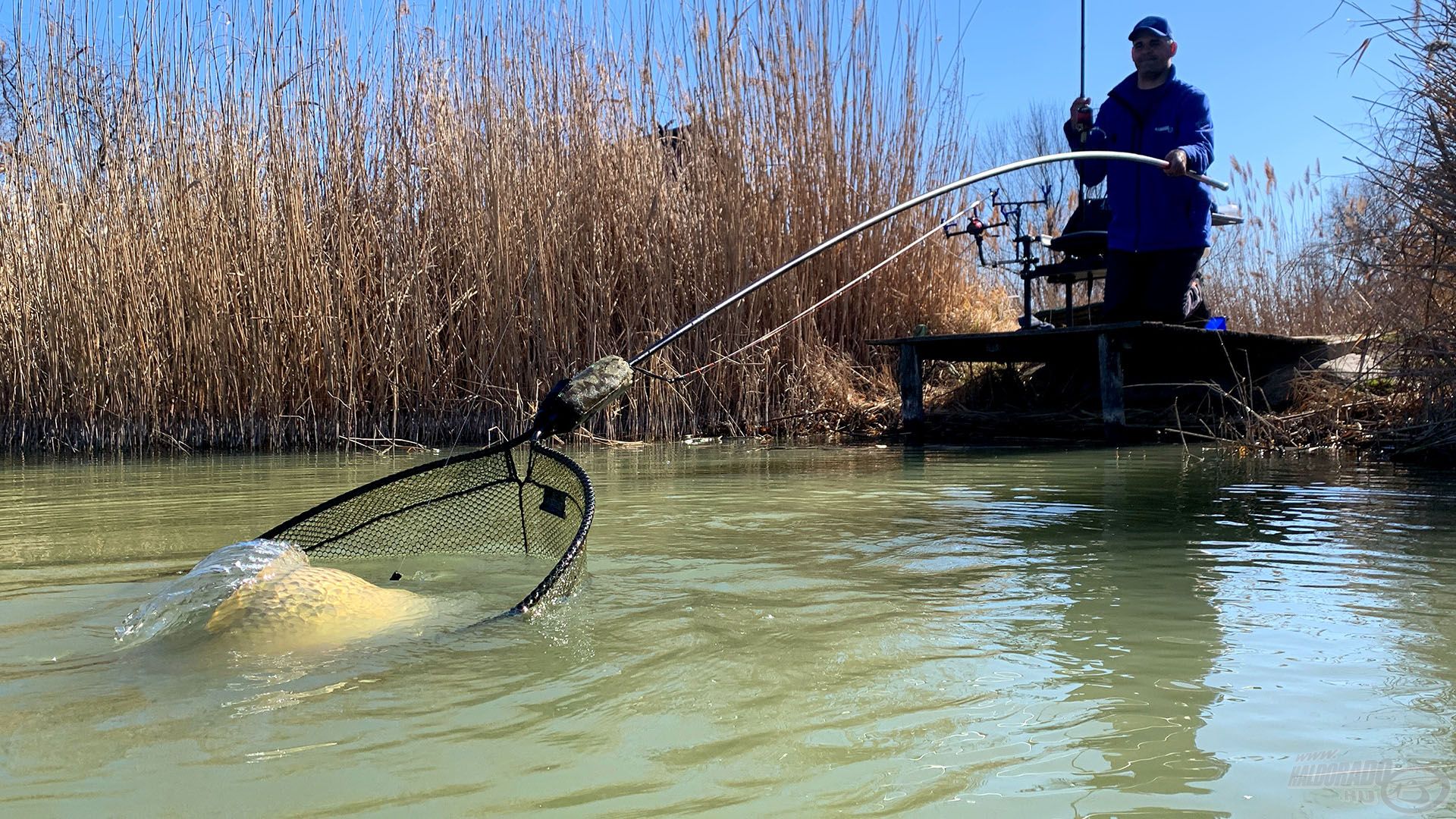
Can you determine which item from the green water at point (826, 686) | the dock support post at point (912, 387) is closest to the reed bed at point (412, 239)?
the dock support post at point (912, 387)

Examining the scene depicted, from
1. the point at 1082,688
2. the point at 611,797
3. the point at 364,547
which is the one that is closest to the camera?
the point at 611,797

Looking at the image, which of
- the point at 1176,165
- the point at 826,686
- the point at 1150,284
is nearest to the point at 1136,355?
the point at 1150,284

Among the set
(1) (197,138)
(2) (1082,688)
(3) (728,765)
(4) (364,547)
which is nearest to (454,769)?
(3) (728,765)

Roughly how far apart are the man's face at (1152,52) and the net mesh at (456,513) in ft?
13.7

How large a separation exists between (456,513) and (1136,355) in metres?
5.31

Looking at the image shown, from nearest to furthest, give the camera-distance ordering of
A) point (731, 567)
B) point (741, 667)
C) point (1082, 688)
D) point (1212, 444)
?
point (1082, 688)
point (741, 667)
point (731, 567)
point (1212, 444)

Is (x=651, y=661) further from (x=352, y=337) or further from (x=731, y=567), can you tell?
(x=352, y=337)

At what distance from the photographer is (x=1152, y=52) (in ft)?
18.3

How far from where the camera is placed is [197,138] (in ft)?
21.6

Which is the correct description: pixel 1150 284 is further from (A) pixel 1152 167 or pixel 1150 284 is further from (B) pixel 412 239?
(B) pixel 412 239

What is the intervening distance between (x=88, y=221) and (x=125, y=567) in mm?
4789

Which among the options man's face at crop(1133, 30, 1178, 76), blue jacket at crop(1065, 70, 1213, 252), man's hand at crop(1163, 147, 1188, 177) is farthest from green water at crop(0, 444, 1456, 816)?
man's face at crop(1133, 30, 1178, 76)

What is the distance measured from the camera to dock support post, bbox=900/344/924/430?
655 centimetres

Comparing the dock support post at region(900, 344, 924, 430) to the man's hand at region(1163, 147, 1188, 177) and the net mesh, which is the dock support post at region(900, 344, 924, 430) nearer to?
the man's hand at region(1163, 147, 1188, 177)
